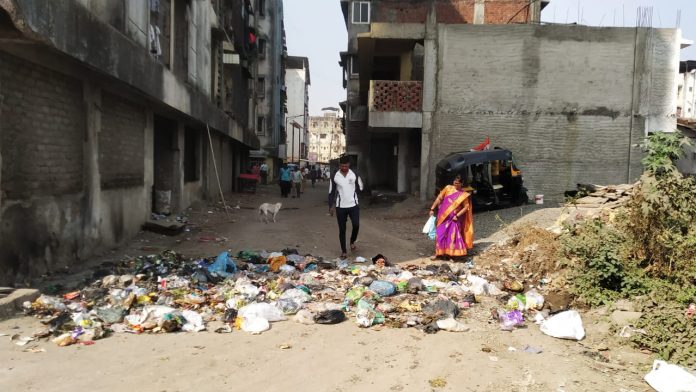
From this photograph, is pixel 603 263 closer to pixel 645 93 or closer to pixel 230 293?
pixel 230 293

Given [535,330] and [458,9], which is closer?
[535,330]

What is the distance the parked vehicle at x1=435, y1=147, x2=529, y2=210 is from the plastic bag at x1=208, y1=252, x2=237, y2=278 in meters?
7.25

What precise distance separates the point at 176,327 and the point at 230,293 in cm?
111

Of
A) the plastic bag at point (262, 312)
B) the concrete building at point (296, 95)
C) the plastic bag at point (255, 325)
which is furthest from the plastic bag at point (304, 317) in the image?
the concrete building at point (296, 95)

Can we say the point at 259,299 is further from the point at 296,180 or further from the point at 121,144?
the point at 296,180

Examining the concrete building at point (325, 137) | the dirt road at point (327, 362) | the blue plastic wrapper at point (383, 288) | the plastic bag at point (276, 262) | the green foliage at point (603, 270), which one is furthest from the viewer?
the concrete building at point (325, 137)

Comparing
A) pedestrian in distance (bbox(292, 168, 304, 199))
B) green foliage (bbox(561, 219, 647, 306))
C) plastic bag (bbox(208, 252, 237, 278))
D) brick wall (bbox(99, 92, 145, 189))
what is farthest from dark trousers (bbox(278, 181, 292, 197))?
green foliage (bbox(561, 219, 647, 306))

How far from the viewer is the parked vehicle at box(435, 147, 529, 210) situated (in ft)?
41.9

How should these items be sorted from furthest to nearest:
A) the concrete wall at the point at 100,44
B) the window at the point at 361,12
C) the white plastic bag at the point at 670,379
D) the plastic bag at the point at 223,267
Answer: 1. the window at the point at 361,12
2. the plastic bag at the point at 223,267
3. the concrete wall at the point at 100,44
4. the white plastic bag at the point at 670,379

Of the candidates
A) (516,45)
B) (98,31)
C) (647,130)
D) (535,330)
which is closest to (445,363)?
(535,330)

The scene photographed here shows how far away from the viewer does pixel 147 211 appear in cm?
1027

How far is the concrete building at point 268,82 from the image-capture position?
36062mm

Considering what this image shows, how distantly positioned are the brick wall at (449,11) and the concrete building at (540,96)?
8.80 meters

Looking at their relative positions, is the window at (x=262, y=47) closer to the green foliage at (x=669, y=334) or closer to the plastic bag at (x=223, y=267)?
the plastic bag at (x=223, y=267)
